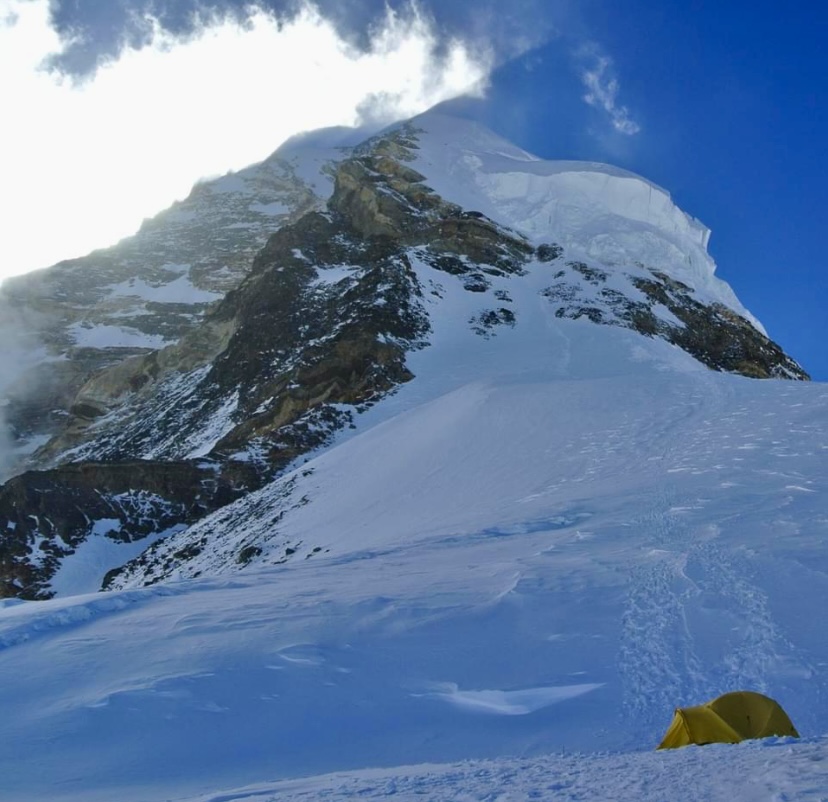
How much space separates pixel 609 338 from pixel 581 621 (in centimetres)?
4315

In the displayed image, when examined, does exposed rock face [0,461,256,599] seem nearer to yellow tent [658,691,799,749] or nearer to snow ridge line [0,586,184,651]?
snow ridge line [0,586,184,651]

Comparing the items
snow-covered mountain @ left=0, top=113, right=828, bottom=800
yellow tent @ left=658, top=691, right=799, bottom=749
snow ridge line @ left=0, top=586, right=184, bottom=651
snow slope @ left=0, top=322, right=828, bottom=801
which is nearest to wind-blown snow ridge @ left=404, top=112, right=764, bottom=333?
snow-covered mountain @ left=0, top=113, right=828, bottom=800

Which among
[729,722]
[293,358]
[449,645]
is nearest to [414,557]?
[449,645]

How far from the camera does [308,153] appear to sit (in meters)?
179

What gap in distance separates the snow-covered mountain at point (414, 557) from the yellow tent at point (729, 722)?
480 mm

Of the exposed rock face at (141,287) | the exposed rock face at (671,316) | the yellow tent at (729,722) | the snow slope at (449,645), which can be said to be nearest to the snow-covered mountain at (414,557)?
the snow slope at (449,645)

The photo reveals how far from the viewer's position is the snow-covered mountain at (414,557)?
6488 millimetres

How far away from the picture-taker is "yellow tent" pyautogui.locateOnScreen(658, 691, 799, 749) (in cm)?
571

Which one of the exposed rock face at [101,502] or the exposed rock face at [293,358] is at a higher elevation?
the exposed rock face at [293,358]

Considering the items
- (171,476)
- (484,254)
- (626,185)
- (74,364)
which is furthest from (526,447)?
(74,364)

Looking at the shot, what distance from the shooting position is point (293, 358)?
5125 cm

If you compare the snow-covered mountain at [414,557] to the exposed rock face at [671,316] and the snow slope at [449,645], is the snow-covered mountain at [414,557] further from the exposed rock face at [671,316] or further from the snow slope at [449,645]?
the exposed rock face at [671,316]

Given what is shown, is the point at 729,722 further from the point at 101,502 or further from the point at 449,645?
the point at 101,502

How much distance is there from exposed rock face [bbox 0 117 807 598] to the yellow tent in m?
14.9
